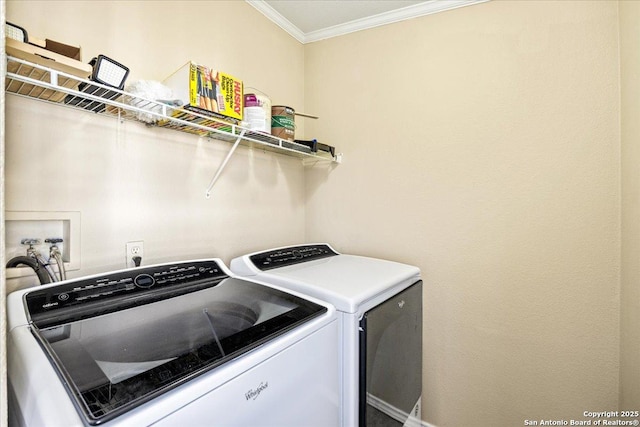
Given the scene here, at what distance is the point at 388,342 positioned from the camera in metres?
1.37

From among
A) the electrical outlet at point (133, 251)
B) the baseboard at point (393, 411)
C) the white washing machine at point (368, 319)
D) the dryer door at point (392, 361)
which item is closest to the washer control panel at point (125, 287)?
the electrical outlet at point (133, 251)

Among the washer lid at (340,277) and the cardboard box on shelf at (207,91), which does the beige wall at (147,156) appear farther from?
the washer lid at (340,277)

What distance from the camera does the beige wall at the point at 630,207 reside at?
49.5 inches

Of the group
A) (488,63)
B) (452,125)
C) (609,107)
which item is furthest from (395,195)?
(609,107)

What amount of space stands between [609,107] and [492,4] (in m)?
0.82

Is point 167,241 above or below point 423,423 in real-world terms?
above

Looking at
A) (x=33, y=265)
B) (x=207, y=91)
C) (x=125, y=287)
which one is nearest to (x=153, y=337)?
(x=125, y=287)

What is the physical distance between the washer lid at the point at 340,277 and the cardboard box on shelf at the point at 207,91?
2.33ft

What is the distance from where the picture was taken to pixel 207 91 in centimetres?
123

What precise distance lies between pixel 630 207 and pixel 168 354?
6.13 feet

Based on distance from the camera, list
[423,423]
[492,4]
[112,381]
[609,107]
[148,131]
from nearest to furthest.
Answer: [112,381] < [148,131] < [609,107] < [492,4] < [423,423]

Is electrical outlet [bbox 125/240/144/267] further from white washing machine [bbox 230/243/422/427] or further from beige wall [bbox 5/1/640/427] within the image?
white washing machine [bbox 230/243/422/427]

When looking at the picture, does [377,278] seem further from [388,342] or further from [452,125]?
[452,125]

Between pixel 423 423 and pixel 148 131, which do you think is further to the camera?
pixel 423 423
